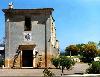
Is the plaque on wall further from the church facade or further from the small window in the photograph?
the small window

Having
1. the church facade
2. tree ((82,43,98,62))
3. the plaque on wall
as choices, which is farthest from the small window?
tree ((82,43,98,62))

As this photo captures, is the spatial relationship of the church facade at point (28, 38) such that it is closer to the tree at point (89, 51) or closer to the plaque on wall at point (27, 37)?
the plaque on wall at point (27, 37)

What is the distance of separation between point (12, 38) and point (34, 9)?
12.3 ft

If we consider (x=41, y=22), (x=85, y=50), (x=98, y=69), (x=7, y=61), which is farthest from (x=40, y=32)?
(x=85, y=50)

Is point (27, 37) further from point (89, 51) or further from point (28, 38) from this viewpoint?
point (89, 51)

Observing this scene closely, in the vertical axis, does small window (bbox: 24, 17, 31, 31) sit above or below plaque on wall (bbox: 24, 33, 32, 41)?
above

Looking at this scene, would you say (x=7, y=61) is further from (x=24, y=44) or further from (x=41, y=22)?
(x=41, y=22)

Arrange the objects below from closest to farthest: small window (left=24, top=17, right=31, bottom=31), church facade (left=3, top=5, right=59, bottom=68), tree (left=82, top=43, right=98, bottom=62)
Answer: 1. church facade (left=3, top=5, right=59, bottom=68)
2. small window (left=24, top=17, right=31, bottom=31)
3. tree (left=82, top=43, right=98, bottom=62)

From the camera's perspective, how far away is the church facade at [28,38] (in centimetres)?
3534

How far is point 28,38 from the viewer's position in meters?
35.5

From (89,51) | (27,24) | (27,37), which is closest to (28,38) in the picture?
(27,37)

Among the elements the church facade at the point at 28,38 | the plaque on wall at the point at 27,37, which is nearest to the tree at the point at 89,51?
the church facade at the point at 28,38

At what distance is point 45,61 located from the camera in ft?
116

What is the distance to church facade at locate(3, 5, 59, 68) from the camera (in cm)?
3534
